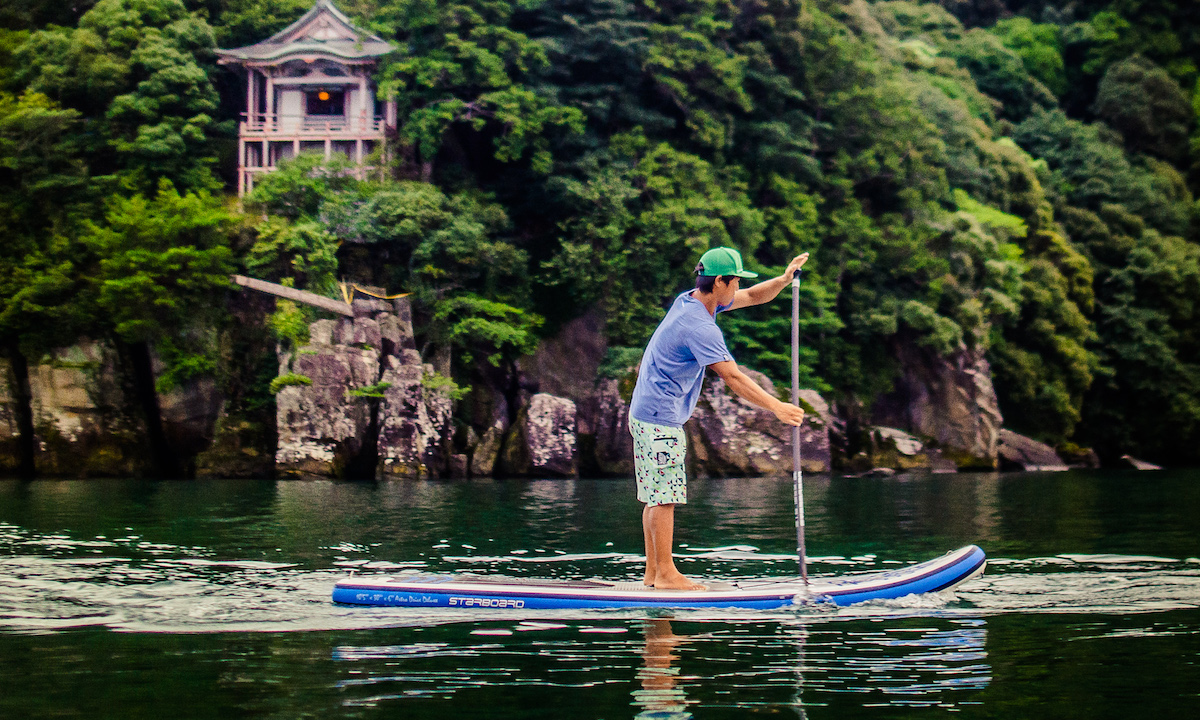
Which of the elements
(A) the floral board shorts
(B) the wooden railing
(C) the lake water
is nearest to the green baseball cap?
(A) the floral board shorts

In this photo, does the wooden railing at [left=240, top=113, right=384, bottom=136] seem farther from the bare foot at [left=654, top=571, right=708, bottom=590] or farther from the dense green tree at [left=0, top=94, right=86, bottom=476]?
the bare foot at [left=654, top=571, right=708, bottom=590]

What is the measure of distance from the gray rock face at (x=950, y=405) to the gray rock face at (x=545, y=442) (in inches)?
457

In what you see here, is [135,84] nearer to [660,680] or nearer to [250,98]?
[250,98]

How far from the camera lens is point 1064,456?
36.7 meters

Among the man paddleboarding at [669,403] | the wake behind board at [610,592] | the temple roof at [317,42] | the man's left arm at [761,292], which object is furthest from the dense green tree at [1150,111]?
the man paddleboarding at [669,403]

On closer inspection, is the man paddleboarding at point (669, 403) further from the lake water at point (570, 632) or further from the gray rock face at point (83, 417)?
the gray rock face at point (83, 417)

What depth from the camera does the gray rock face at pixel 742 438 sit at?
29766 mm

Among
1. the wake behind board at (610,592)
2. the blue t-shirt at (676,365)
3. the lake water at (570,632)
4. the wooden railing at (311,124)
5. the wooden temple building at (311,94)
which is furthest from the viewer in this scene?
the wooden railing at (311,124)

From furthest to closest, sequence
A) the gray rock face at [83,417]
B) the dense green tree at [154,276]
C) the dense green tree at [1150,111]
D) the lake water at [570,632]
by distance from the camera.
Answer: the dense green tree at [1150,111] < the dense green tree at [154,276] < the gray rock face at [83,417] < the lake water at [570,632]

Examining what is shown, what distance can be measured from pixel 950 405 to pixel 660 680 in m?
31.3

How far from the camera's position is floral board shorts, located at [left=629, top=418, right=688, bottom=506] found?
7.71 metres

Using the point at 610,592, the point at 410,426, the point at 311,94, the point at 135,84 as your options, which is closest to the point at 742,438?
the point at 410,426

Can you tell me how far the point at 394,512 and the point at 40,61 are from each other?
21.6m

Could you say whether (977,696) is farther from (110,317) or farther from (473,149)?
(473,149)
